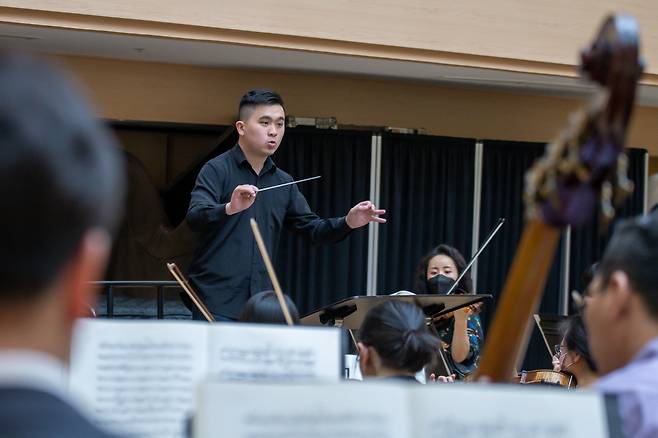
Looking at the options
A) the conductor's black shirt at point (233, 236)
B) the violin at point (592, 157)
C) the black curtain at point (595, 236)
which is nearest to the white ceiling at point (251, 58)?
the black curtain at point (595, 236)

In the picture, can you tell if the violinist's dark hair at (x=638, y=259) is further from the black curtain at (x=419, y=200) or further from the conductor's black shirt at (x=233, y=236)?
the black curtain at (x=419, y=200)

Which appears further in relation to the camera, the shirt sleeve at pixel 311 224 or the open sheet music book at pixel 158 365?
the shirt sleeve at pixel 311 224

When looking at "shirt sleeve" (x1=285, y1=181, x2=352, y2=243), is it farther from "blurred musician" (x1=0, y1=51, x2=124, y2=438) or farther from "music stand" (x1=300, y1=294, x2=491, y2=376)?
"blurred musician" (x1=0, y1=51, x2=124, y2=438)

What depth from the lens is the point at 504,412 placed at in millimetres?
1047

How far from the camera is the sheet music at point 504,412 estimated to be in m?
1.02

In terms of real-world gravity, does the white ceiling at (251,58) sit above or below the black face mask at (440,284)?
above

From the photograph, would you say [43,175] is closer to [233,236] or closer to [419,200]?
[233,236]

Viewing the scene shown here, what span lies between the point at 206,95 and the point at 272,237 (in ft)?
8.87

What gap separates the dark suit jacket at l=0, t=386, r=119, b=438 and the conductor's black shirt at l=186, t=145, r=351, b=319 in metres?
3.08

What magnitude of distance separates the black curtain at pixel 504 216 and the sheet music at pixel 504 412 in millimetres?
5821

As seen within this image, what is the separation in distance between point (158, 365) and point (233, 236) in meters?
2.52

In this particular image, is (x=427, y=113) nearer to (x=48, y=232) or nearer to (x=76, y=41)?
(x=76, y=41)

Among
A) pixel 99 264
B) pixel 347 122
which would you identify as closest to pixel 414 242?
pixel 347 122

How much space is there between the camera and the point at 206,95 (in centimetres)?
654
